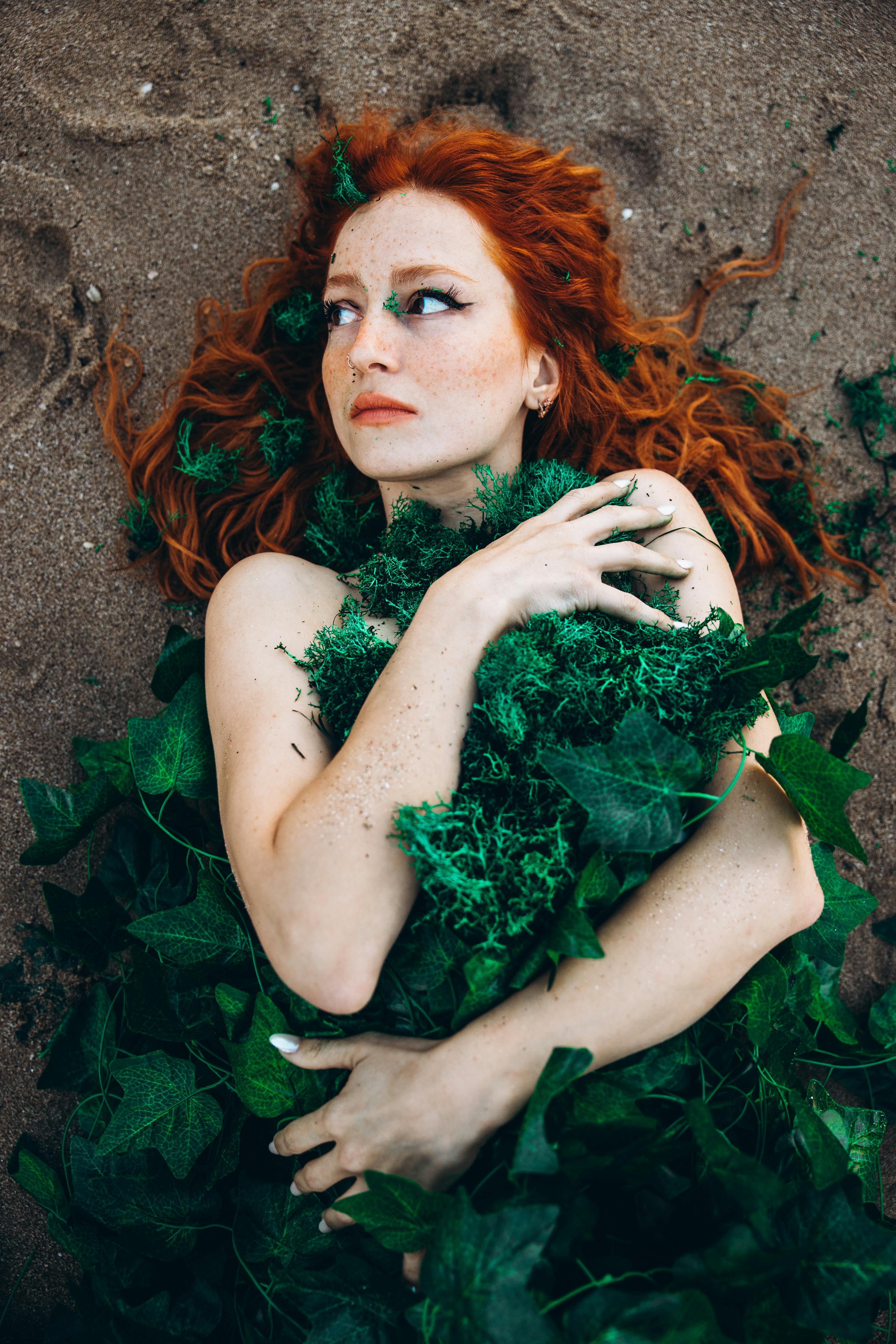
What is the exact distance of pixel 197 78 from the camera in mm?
2451

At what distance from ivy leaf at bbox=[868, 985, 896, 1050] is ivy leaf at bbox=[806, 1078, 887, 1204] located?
0.86 feet

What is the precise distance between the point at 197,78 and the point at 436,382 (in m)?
1.60

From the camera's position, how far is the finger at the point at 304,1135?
1.64m

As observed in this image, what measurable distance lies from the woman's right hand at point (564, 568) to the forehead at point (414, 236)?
69 centimetres

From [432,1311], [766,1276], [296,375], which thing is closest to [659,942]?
[766,1276]

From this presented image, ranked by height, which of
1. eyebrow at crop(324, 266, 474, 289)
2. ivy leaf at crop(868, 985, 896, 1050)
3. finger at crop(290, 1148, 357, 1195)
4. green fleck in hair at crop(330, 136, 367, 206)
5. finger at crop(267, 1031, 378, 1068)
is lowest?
ivy leaf at crop(868, 985, 896, 1050)

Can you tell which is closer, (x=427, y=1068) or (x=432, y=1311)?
(x=432, y=1311)

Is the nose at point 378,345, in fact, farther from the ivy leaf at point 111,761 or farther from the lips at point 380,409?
the ivy leaf at point 111,761

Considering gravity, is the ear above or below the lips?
below

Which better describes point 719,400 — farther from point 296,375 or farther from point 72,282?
point 72,282

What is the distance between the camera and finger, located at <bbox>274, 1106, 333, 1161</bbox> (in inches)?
64.4

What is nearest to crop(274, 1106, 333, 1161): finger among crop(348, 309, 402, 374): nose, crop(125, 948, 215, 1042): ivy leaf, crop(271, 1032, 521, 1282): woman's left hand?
crop(271, 1032, 521, 1282): woman's left hand

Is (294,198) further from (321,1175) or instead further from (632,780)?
(321,1175)

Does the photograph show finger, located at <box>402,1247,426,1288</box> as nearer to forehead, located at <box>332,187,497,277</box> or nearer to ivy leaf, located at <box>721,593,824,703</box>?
ivy leaf, located at <box>721,593,824,703</box>
